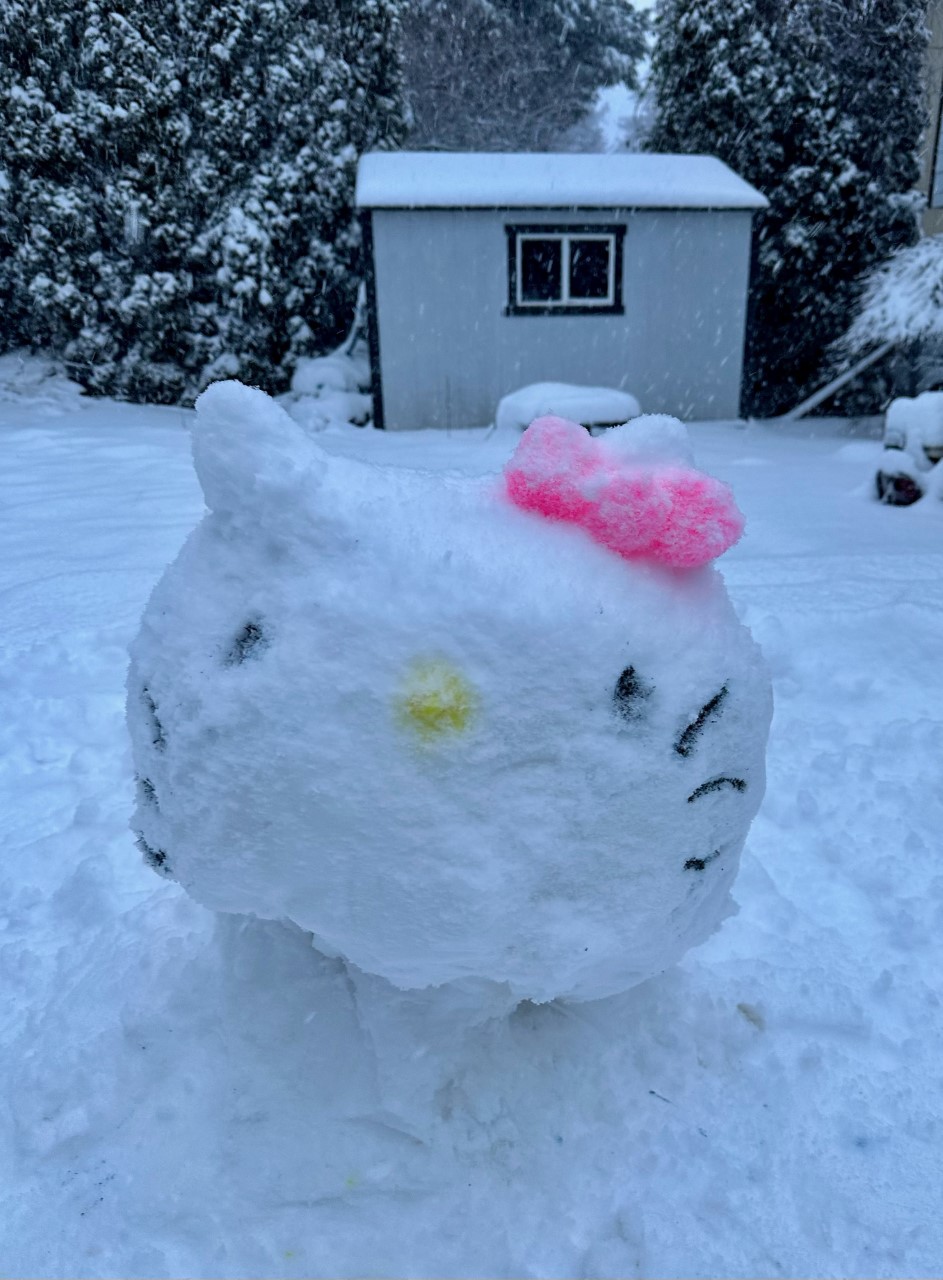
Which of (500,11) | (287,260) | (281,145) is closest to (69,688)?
(287,260)

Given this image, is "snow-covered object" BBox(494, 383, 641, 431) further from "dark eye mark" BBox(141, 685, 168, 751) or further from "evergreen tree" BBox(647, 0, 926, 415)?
"dark eye mark" BBox(141, 685, 168, 751)

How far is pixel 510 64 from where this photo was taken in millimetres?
21609

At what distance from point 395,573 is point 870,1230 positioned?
1534 millimetres

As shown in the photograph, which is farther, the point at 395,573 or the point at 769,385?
the point at 769,385

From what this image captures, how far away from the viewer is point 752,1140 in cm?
191

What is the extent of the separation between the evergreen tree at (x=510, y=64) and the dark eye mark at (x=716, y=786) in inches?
875

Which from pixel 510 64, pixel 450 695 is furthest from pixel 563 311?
pixel 510 64

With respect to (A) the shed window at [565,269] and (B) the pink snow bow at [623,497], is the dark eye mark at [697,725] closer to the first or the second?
(B) the pink snow bow at [623,497]

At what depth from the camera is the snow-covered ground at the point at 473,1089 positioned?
5.65ft

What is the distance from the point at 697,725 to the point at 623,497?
41 centimetres

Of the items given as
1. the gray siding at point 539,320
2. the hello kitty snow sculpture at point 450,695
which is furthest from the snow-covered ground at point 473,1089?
the gray siding at point 539,320

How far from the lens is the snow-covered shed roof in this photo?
1135 cm

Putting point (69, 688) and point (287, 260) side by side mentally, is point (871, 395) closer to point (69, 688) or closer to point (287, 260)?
point (287, 260)

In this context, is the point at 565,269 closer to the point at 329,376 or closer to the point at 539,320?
the point at 539,320
